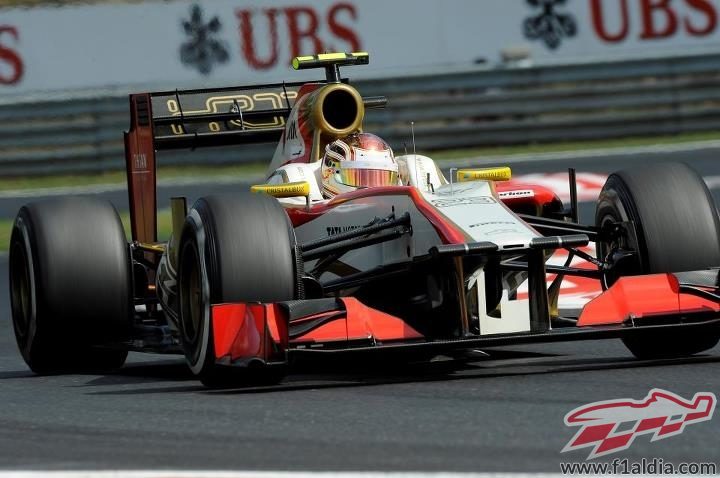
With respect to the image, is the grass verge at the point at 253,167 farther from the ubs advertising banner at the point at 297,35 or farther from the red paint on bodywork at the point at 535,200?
the red paint on bodywork at the point at 535,200

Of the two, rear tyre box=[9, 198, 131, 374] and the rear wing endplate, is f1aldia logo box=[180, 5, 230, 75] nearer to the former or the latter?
the rear wing endplate

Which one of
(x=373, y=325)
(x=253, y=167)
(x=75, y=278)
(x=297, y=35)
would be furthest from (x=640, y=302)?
(x=297, y=35)

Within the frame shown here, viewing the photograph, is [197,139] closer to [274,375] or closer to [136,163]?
[136,163]

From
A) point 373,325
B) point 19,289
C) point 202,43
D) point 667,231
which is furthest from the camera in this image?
point 202,43

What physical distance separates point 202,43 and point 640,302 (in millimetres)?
11547

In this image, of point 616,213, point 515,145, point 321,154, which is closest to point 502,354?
point 616,213

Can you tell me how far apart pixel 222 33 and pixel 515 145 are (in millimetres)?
3567

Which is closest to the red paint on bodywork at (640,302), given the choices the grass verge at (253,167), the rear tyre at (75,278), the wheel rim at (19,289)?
the rear tyre at (75,278)

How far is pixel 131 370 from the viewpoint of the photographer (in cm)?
873

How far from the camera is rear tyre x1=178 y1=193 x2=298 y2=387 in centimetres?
693

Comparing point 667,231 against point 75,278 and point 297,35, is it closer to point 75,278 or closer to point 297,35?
point 75,278

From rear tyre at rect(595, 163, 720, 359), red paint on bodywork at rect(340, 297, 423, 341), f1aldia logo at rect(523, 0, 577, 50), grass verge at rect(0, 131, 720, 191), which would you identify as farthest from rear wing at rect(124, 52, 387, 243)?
f1aldia logo at rect(523, 0, 577, 50)

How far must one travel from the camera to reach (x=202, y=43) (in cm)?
1800

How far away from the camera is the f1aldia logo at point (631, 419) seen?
16.9ft
